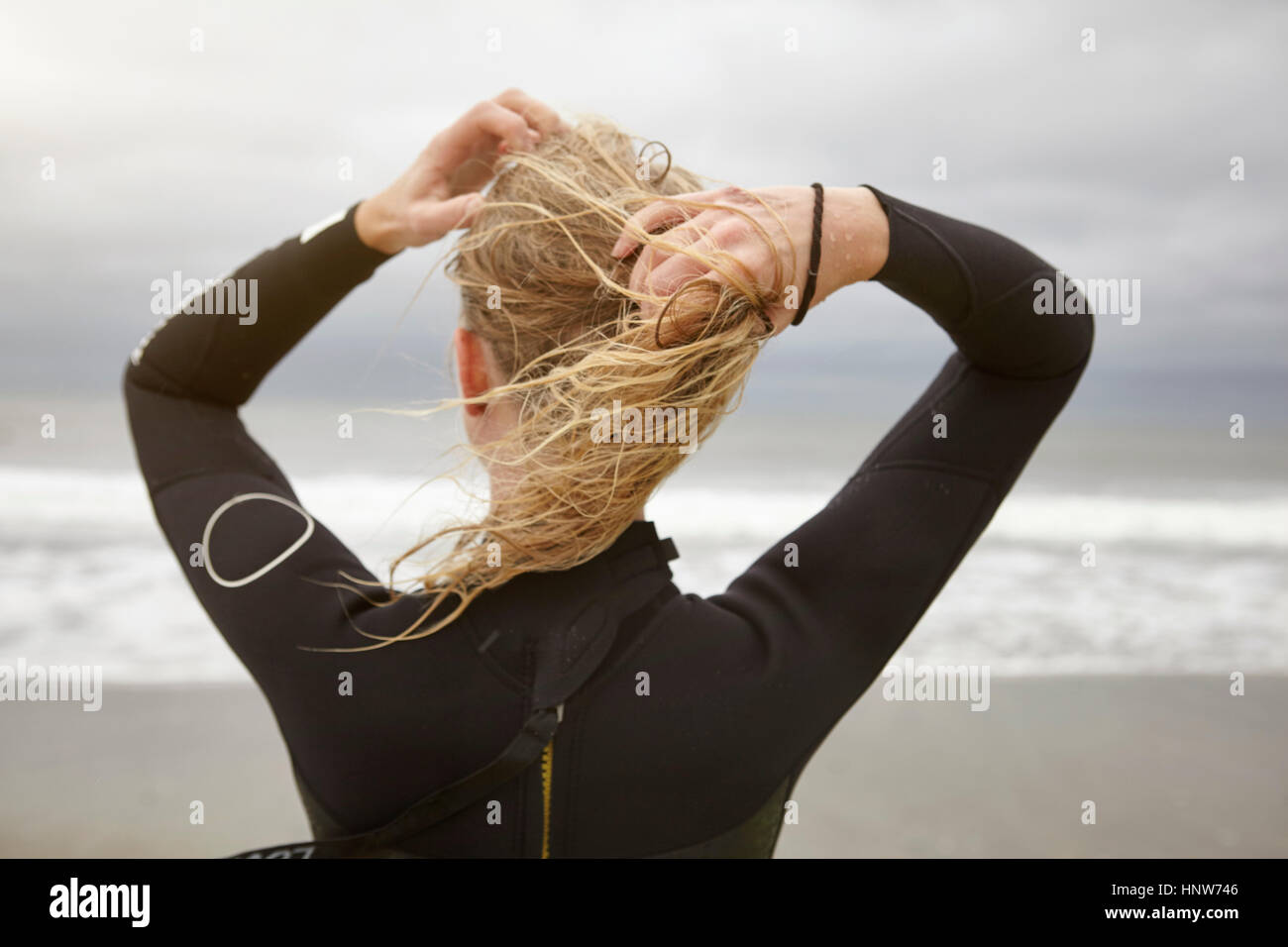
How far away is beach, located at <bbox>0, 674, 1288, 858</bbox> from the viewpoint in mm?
3971

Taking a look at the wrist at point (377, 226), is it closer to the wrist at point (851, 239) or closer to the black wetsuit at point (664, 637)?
the black wetsuit at point (664, 637)

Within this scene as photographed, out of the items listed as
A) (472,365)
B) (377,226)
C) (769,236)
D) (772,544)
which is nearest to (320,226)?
(377,226)

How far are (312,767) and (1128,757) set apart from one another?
490 cm

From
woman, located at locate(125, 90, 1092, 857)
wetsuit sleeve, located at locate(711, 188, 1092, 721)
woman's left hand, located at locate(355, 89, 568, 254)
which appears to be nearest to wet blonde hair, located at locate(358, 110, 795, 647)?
woman, located at locate(125, 90, 1092, 857)

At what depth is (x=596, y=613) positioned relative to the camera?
113 cm

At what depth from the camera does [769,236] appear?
3.38ft

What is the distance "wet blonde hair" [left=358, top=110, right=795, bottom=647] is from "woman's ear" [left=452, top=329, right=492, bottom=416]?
2 centimetres

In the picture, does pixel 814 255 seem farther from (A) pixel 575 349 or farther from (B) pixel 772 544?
(B) pixel 772 544

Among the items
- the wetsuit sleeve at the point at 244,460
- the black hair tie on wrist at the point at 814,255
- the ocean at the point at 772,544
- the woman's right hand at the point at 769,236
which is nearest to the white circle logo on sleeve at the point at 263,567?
the wetsuit sleeve at the point at 244,460

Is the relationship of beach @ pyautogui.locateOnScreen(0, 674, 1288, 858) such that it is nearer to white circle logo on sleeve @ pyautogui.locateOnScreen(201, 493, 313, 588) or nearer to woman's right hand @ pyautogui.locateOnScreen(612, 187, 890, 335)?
white circle logo on sleeve @ pyautogui.locateOnScreen(201, 493, 313, 588)

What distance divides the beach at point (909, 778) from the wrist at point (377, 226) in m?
3.41

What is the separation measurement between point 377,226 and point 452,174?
16 centimetres
